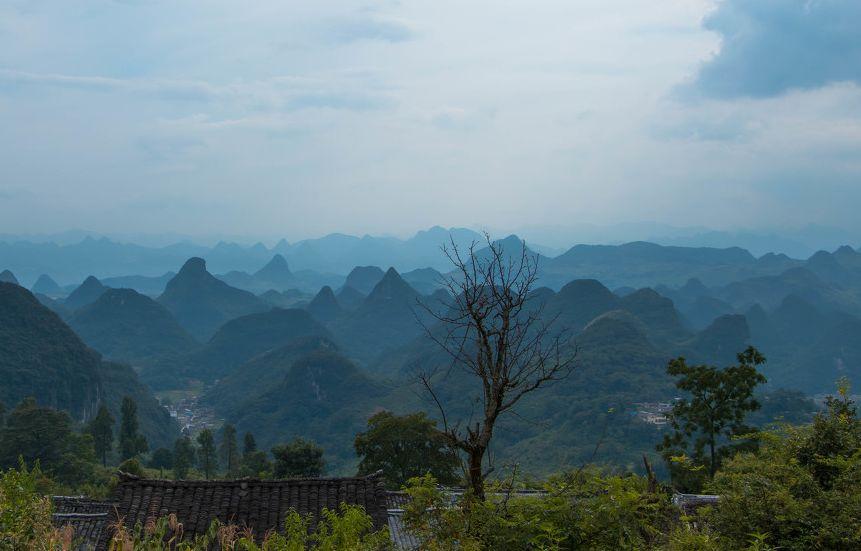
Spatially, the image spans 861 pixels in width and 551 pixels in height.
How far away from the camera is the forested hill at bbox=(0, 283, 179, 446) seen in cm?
6328

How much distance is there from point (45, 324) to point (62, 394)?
10083 millimetres

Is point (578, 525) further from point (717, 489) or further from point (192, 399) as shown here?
point (192, 399)

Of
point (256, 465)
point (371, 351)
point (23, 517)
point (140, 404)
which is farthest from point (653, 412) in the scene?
point (371, 351)

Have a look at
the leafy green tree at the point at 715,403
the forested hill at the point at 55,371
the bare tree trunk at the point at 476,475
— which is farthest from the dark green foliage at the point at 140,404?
the bare tree trunk at the point at 476,475

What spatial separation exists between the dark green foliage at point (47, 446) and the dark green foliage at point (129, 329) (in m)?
83.1

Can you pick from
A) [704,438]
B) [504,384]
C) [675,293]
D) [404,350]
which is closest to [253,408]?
[404,350]

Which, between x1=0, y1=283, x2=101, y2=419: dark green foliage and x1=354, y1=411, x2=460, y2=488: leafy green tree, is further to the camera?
x1=0, y1=283, x2=101, y2=419: dark green foliage

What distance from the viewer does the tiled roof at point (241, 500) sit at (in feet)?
32.6

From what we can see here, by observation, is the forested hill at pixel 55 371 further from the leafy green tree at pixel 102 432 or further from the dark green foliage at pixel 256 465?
the dark green foliage at pixel 256 465

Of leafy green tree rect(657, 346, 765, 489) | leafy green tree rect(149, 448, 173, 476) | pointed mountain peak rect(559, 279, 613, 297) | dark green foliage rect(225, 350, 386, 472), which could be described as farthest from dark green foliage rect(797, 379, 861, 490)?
pointed mountain peak rect(559, 279, 613, 297)

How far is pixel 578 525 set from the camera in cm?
473

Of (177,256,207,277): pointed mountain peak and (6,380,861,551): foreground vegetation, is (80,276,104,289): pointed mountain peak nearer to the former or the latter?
(177,256,207,277): pointed mountain peak

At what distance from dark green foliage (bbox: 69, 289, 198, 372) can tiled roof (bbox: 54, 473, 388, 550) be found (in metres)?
113

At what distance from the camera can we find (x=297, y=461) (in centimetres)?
2808
